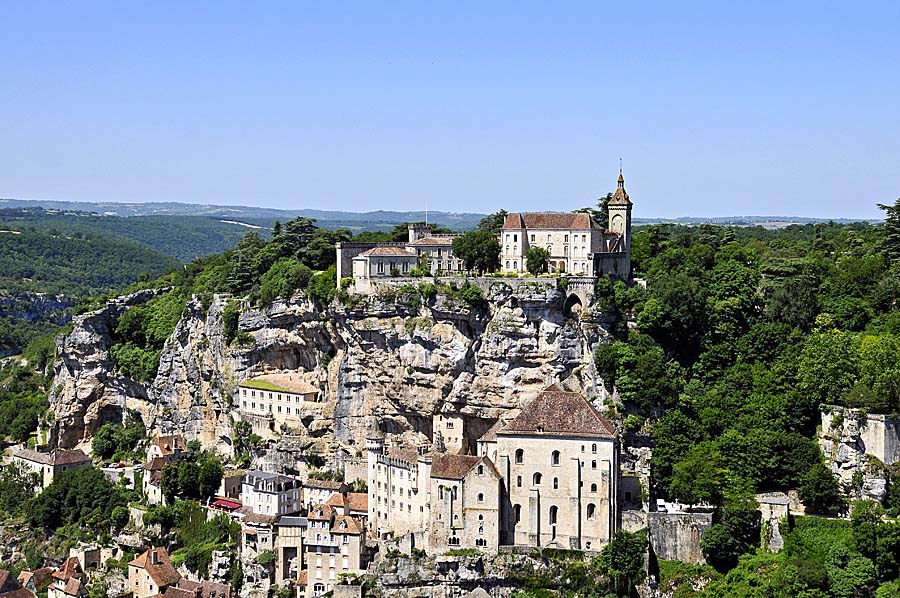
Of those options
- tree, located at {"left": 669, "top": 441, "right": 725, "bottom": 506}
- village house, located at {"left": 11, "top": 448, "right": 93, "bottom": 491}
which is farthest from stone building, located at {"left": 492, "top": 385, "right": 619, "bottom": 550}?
village house, located at {"left": 11, "top": 448, "right": 93, "bottom": 491}

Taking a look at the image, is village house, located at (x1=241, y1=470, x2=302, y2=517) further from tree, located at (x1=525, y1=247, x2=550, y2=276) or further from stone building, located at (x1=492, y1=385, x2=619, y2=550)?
tree, located at (x1=525, y1=247, x2=550, y2=276)

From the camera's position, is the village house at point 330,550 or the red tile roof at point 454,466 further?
the village house at point 330,550

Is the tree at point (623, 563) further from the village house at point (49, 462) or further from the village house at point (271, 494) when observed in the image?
the village house at point (49, 462)

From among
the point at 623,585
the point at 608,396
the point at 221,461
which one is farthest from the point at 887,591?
the point at 221,461

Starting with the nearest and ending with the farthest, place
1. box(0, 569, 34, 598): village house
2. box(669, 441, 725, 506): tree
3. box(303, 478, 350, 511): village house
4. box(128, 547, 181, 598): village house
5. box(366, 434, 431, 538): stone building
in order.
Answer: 1. box(669, 441, 725, 506): tree
2. box(366, 434, 431, 538): stone building
3. box(128, 547, 181, 598): village house
4. box(303, 478, 350, 511): village house
5. box(0, 569, 34, 598): village house

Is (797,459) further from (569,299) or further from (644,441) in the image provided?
(569,299)

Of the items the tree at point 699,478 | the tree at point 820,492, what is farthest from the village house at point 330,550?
the tree at point 820,492

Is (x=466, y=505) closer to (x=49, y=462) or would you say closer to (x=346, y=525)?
(x=346, y=525)
